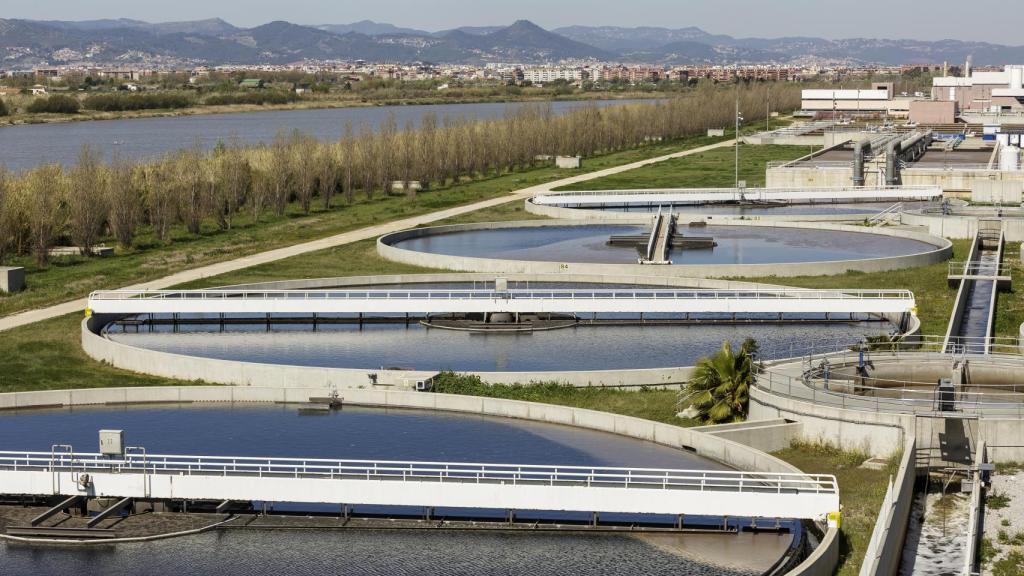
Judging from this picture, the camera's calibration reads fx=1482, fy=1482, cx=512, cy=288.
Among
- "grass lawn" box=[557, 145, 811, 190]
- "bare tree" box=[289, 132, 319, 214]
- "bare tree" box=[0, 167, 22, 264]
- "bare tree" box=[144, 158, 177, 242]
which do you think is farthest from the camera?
"grass lawn" box=[557, 145, 811, 190]

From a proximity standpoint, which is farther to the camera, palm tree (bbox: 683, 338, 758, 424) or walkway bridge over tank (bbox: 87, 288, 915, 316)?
walkway bridge over tank (bbox: 87, 288, 915, 316)

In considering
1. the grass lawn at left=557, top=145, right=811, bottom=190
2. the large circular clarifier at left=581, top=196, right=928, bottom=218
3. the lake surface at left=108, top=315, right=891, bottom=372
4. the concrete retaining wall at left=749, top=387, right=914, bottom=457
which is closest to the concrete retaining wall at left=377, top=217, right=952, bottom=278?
the lake surface at left=108, top=315, right=891, bottom=372

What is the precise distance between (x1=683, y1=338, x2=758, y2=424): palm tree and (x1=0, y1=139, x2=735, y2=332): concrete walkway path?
29908mm

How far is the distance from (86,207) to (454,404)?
41.9m

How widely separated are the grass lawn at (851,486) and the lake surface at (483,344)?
36.9ft

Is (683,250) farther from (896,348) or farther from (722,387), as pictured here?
(722,387)

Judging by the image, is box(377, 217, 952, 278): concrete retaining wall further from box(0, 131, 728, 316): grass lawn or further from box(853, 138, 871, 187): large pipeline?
box(853, 138, 871, 187): large pipeline

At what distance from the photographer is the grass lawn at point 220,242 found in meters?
69.9

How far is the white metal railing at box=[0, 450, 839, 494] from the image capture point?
1362 inches

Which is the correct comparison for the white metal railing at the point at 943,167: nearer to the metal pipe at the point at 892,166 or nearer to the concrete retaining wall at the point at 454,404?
the metal pipe at the point at 892,166

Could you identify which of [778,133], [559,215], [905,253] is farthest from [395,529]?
[778,133]

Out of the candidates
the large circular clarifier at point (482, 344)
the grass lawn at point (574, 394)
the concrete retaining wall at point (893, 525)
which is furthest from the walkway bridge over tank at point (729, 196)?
the concrete retaining wall at point (893, 525)

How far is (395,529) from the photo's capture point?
34.7 metres

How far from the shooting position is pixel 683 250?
254ft
